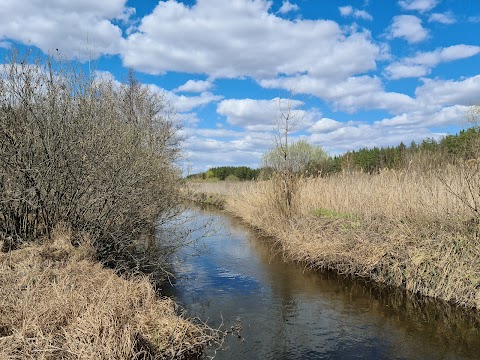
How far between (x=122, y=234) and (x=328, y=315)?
4.46 metres

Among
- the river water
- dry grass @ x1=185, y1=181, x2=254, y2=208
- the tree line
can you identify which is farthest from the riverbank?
dry grass @ x1=185, y1=181, x2=254, y2=208

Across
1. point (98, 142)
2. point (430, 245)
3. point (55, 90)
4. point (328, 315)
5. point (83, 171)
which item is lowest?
point (328, 315)

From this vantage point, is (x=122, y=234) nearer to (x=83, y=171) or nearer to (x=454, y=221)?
(x=83, y=171)

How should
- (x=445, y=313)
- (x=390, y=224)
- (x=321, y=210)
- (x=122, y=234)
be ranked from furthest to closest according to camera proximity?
(x=321, y=210), (x=390, y=224), (x=122, y=234), (x=445, y=313)

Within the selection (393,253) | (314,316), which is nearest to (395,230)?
(393,253)

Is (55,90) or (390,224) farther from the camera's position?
(390,224)

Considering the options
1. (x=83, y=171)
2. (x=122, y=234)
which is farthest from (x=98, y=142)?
(x=122, y=234)

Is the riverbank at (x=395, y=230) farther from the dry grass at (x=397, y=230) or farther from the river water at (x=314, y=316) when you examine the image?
the river water at (x=314, y=316)

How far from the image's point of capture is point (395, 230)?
902 centimetres

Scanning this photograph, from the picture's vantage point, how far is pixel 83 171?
7840 millimetres

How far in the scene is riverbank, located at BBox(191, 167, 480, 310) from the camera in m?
7.57

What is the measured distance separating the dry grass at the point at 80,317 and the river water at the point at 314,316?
3.02ft

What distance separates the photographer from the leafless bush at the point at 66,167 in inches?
290

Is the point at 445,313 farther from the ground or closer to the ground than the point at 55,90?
closer to the ground
